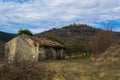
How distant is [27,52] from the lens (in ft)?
151

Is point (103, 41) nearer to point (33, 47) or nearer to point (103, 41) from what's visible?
point (103, 41)

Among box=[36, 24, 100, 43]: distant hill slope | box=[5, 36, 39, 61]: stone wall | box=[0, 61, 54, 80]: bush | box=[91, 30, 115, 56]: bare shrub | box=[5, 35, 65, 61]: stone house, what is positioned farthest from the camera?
box=[36, 24, 100, 43]: distant hill slope

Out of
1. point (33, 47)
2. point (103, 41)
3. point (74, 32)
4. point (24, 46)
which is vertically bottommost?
point (33, 47)

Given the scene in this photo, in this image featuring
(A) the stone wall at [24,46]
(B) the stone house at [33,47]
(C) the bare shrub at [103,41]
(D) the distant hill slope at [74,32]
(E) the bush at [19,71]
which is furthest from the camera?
(D) the distant hill slope at [74,32]

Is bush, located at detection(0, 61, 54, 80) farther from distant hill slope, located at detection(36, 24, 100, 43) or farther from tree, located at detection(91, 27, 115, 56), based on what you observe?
distant hill slope, located at detection(36, 24, 100, 43)

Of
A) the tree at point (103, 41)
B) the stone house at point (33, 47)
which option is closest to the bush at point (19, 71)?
the stone house at point (33, 47)

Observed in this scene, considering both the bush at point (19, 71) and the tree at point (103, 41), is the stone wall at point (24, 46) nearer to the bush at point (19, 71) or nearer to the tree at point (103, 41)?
the tree at point (103, 41)

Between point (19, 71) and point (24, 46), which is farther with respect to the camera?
point (24, 46)

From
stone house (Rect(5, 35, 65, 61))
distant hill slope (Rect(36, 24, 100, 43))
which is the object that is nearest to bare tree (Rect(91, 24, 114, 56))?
stone house (Rect(5, 35, 65, 61))

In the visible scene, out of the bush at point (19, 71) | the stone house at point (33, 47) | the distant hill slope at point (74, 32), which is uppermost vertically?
the distant hill slope at point (74, 32)

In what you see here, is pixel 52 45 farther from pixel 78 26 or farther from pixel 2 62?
pixel 78 26

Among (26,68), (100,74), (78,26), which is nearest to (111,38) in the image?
(100,74)

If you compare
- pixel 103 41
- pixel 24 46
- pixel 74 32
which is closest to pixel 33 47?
pixel 24 46

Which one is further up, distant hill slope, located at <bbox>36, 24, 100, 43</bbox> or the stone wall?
distant hill slope, located at <bbox>36, 24, 100, 43</bbox>
